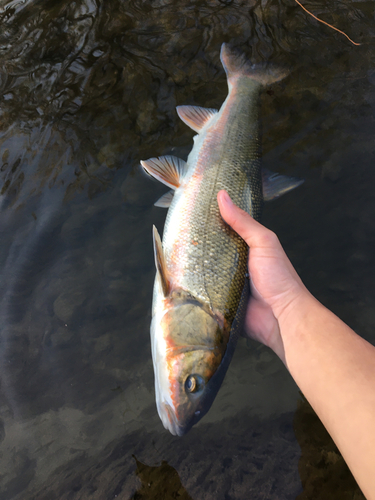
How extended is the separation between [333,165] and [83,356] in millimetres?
3547

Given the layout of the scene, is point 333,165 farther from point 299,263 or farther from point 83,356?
point 83,356

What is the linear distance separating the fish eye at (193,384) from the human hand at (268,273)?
2.62 ft

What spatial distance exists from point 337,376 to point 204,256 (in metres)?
1.20

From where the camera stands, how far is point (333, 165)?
3676 mm

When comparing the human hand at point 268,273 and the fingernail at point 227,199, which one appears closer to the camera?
the human hand at point 268,273

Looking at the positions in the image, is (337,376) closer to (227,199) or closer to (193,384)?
(193,384)

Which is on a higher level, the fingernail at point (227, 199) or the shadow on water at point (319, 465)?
the fingernail at point (227, 199)

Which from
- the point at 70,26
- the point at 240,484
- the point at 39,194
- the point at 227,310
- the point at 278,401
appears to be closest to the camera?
the point at 227,310

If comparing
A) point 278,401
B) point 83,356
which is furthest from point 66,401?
point 278,401

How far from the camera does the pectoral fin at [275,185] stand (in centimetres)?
297

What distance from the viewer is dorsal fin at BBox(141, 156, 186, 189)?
2.85 m

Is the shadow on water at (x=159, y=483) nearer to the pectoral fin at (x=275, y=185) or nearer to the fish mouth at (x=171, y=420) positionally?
the fish mouth at (x=171, y=420)

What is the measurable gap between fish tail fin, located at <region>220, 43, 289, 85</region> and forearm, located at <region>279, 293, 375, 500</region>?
8.82 ft

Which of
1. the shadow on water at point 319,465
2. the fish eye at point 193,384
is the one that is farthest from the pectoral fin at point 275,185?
the shadow on water at point 319,465
